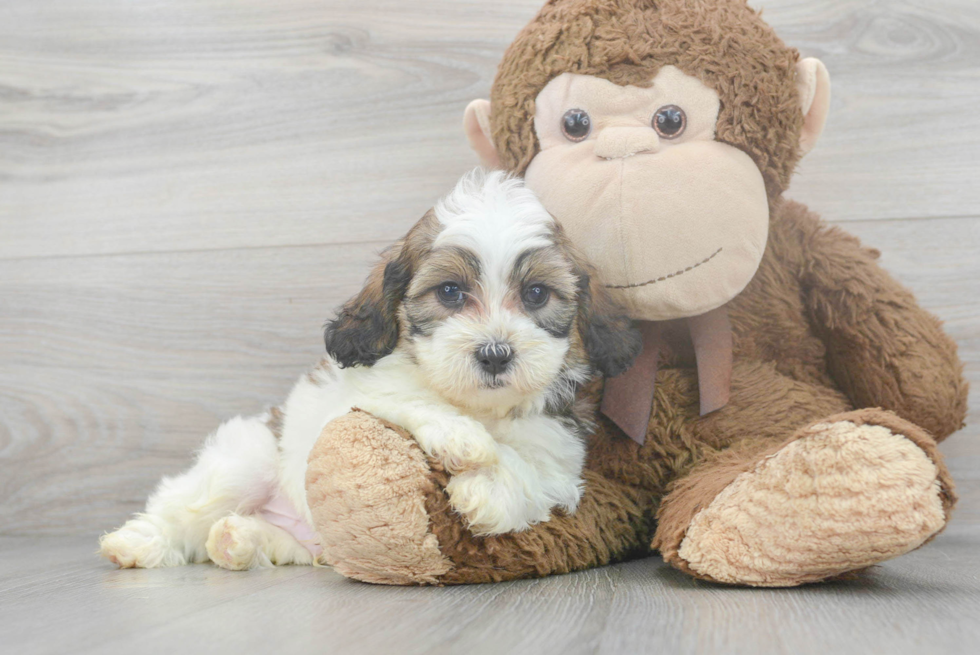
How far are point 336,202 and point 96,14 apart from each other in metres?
0.87

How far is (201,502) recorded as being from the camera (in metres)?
1.64

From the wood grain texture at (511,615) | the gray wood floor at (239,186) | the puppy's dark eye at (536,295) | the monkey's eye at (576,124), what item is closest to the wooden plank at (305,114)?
the gray wood floor at (239,186)

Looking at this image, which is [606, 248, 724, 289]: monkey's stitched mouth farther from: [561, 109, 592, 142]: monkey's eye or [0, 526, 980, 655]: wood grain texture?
[0, 526, 980, 655]: wood grain texture

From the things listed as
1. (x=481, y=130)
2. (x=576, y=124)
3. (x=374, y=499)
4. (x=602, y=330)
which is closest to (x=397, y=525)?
(x=374, y=499)

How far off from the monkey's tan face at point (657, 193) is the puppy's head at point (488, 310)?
0.19ft

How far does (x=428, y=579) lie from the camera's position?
127cm

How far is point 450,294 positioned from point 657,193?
1.25 ft

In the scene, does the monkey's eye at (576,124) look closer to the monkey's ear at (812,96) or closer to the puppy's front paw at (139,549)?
the monkey's ear at (812,96)

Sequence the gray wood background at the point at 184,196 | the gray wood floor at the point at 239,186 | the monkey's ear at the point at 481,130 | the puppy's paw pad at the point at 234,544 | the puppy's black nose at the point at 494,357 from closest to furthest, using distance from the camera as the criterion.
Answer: the puppy's black nose at the point at 494,357, the puppy's paw pad at the point at 234,544, the monkey's ear at the point at 481,130, the gray wood floor at the point at 239,186, the gray wood background at the point at 184,196

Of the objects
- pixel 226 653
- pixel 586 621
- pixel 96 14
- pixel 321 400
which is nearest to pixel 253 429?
pixel 321 400

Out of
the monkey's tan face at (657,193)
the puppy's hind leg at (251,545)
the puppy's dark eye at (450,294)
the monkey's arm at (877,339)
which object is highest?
the monkey's tan face at (657,193)

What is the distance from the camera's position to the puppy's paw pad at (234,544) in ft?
5.11

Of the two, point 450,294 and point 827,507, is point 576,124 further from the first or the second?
point 827,507

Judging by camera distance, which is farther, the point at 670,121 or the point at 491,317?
the point at 670,121
